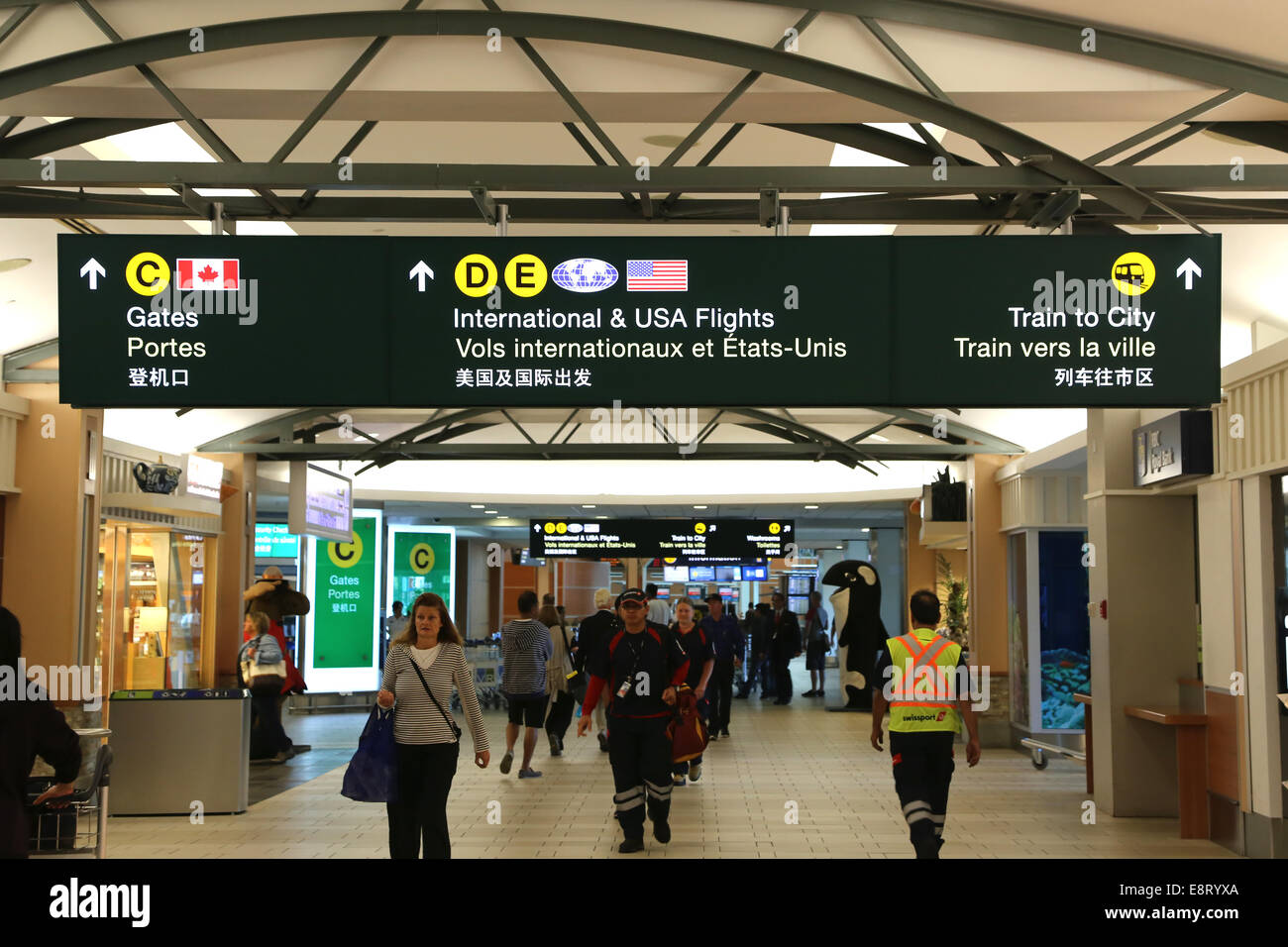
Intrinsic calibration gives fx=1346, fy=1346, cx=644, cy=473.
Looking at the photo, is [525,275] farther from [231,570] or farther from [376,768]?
[231,570]

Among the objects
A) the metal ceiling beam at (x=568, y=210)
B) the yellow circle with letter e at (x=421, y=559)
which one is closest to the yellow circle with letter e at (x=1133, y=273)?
the metal ceiling beam at (x=568, y=210)

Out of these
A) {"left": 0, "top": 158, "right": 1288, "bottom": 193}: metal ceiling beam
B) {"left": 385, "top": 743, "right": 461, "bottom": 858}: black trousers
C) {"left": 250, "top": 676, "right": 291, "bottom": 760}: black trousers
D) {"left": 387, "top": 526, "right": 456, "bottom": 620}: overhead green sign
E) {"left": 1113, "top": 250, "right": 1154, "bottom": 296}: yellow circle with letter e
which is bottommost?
{"left": 250, "top": 676, "right": 291, "bottom": 760}: black trousers

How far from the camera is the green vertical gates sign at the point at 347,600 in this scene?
63.1 feet

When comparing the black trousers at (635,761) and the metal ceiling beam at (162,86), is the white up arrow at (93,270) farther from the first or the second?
the black trousers at (635,761)

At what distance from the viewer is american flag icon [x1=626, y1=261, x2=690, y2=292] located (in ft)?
18.8

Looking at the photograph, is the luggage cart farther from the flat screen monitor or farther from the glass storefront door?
the flat screen monitor

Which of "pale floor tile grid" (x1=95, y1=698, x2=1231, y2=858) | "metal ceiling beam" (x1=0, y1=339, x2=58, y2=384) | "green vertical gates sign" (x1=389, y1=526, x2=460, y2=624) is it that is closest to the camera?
"pale floor tile grid" (x1=95, y1=698, x2=1231, y2=858)

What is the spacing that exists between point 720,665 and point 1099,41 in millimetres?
11050

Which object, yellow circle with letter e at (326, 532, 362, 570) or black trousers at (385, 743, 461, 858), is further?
yellow circle with letter e at (326, 532, 362, 570)

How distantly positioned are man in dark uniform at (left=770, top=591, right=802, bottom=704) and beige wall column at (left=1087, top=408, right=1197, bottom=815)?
10.5 m

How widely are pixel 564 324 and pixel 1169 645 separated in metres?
6.38

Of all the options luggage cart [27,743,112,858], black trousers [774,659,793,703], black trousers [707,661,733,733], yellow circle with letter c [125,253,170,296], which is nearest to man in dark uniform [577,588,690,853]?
luggage cart [27,743,112,858]

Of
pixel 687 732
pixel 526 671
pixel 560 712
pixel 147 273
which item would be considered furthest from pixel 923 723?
pixel 560 712

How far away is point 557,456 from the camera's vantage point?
15133 mm
